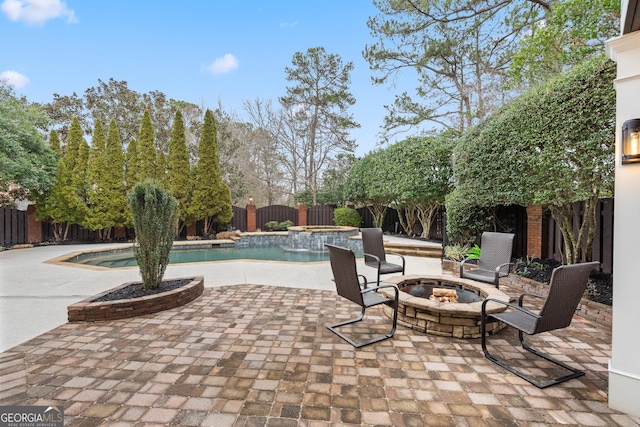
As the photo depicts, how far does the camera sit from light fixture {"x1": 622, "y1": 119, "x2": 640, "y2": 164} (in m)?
1.67

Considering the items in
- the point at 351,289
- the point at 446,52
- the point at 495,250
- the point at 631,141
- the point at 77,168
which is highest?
the point at 446,52

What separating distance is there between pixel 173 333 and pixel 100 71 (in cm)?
1670

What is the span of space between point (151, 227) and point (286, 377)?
8.72ft

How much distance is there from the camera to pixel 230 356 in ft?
7.95

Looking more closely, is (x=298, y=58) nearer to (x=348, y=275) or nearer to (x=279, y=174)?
(x=279, y=174)

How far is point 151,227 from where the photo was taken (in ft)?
11.9

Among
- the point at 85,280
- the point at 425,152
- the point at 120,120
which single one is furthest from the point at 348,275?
the point at 120,120

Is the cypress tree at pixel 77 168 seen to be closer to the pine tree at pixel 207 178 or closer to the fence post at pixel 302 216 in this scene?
the pine tree at pixel 207 178

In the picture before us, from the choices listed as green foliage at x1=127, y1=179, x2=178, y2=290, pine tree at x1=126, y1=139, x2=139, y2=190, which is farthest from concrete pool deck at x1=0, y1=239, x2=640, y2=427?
pine tree at x1=126, y1=139, x2=139, y2=190

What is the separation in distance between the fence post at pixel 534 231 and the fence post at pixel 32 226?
14824mm

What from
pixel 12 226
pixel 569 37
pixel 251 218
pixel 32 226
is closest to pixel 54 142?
pixel 32 226

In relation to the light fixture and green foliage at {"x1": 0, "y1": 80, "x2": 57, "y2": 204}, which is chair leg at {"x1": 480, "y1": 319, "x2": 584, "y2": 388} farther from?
green foliage at {"x1": 0, "y1": 80, "x2": 57, "y2": 204}

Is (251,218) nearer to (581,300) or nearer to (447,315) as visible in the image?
(447,315)

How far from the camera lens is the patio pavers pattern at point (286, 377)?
1722mm
